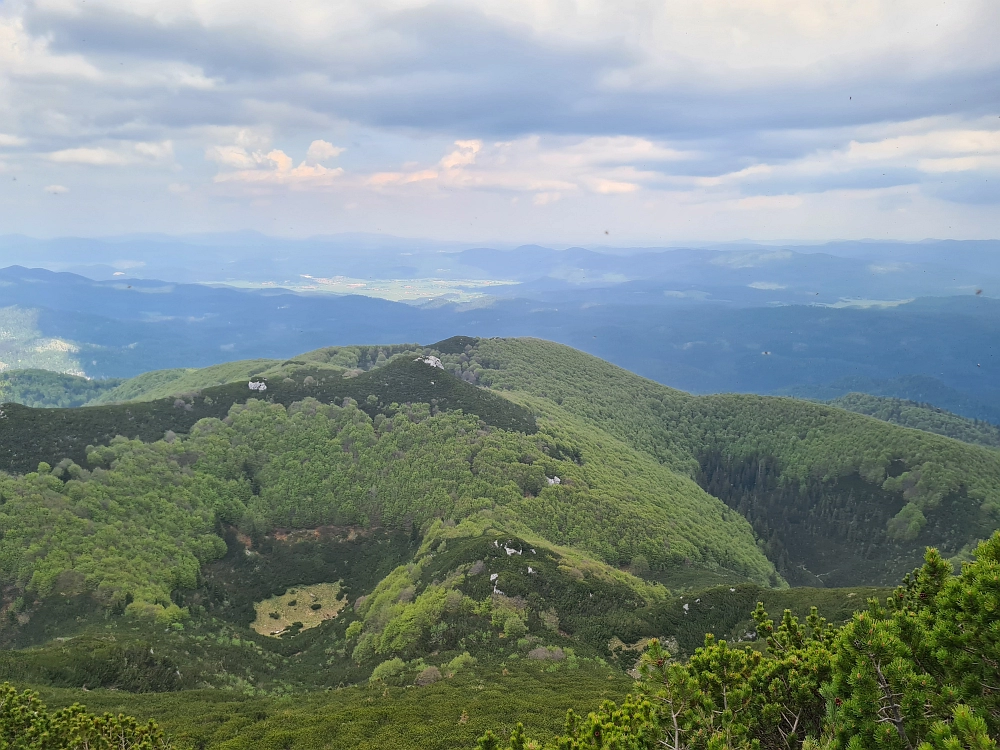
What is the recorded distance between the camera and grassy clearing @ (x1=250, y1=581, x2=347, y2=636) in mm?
80750

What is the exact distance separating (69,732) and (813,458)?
167974 mm

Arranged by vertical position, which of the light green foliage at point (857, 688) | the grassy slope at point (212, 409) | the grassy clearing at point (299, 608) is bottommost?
the grassy clearing at point (299, 608)

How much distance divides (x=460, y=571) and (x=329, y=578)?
30343mm

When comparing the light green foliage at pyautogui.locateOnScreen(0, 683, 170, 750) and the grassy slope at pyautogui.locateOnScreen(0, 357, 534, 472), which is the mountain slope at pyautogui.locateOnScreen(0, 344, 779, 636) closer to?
the grassy slope at pyautogui.locateOnScreen(0, 357, 534, 472)

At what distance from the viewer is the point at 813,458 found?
517 feet

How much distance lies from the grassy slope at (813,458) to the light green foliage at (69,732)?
132 metres

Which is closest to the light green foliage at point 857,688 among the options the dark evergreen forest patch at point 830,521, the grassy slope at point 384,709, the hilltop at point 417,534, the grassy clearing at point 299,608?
the grassy slope at point 384,709

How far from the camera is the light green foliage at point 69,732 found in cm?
2364

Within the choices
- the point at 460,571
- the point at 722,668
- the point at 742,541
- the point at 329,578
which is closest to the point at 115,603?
the point at 329,578

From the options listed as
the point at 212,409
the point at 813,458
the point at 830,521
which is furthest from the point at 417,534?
the point at 813,458

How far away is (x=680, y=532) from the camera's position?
110m

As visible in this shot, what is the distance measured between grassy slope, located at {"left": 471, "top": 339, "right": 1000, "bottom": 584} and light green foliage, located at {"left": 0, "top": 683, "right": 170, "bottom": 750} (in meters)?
132

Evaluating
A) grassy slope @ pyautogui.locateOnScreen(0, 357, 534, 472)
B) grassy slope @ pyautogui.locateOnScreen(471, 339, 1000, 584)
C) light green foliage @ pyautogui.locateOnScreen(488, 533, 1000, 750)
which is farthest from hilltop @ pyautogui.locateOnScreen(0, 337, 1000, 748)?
light green foliage @ pyautogui.locateOnScreen(488, 533, 1000, 750)

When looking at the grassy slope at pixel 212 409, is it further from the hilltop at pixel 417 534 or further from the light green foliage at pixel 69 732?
the light green foliage at pixel 69 732
